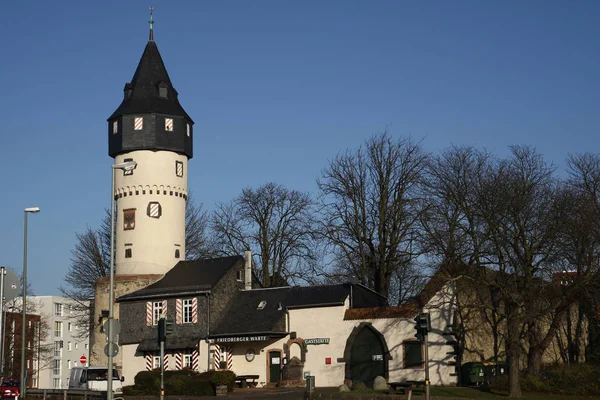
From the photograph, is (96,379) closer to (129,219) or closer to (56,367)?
(129,219)

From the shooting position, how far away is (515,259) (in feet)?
126

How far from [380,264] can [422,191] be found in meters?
5.50

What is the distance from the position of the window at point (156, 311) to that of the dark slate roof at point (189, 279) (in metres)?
0.51

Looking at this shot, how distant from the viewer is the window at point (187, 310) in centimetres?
5076

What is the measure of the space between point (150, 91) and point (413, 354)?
87.9 ft

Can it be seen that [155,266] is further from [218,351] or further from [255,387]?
[255,387]

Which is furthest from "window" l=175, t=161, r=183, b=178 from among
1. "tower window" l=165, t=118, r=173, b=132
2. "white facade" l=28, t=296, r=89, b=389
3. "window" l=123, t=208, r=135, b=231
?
"white facade" l=28, t=296, r=89, b=389

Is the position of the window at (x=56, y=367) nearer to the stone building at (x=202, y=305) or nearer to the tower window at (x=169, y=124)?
the stone building at (x=202, y=305)

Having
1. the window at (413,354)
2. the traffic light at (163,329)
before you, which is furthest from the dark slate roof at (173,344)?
the traffic light at (163,329)

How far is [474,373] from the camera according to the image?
4088 cm

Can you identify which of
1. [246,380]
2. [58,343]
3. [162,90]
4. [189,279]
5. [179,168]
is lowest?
[246,380]

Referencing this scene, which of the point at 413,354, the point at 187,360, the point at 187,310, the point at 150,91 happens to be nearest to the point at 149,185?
the point at 150,91

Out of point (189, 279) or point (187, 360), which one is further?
point (189, 279)

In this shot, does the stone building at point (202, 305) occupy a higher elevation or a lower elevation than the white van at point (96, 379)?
higher
